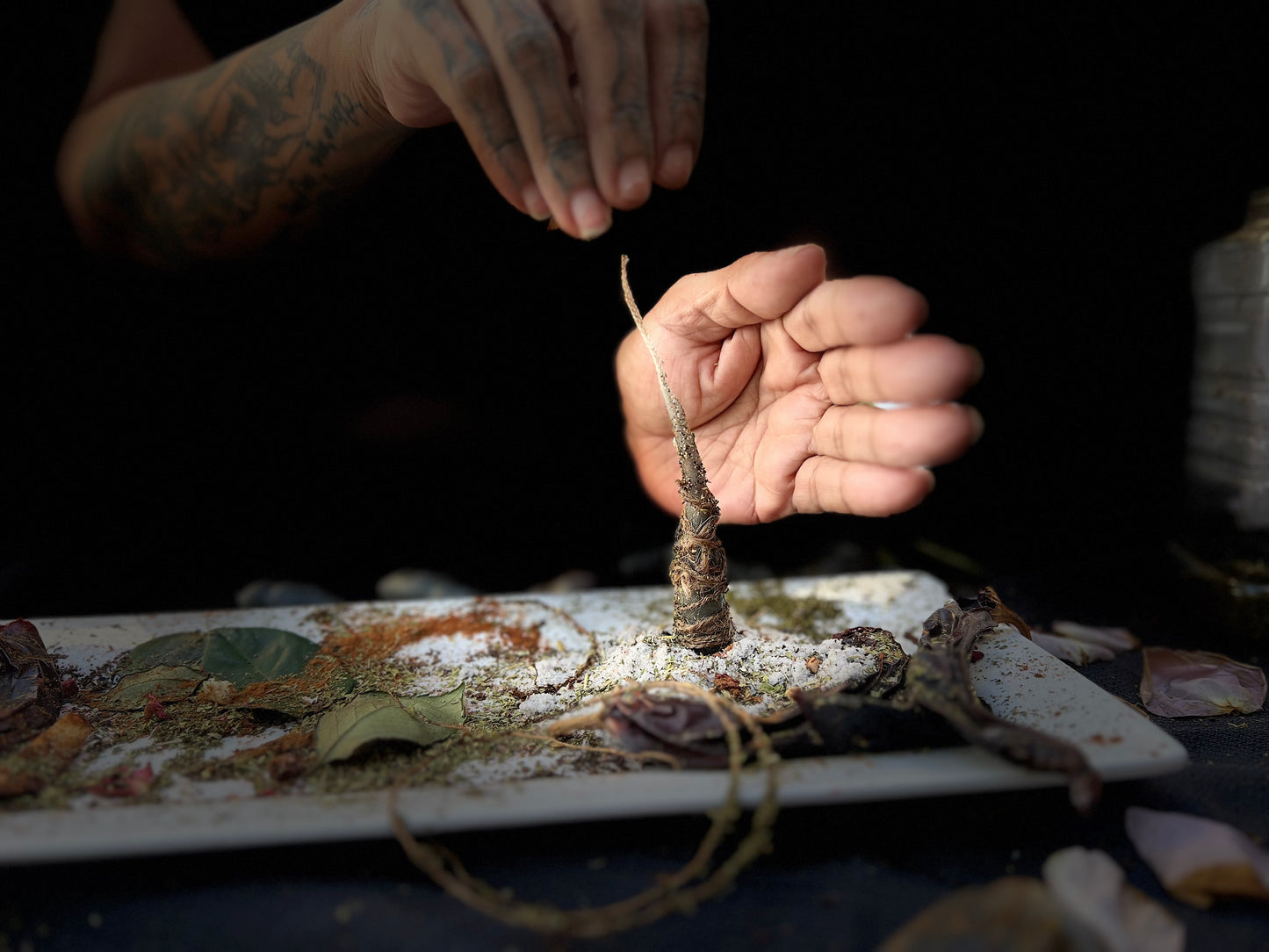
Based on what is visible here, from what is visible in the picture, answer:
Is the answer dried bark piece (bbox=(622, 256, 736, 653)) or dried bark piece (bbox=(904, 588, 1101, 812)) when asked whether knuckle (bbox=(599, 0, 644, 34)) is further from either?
dried bark piece (bbox=(904, 588, 1101, 812))

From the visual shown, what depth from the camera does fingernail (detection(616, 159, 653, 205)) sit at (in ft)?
2.40

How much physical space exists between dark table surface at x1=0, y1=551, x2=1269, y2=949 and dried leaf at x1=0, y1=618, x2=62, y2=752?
7.6 inches

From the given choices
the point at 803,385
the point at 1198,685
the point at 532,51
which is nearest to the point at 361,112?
the point at 532,51

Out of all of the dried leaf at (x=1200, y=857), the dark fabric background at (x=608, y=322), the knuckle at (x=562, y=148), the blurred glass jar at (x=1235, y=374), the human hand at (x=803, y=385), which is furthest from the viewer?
the dark fabric background at (x=608, y=322)

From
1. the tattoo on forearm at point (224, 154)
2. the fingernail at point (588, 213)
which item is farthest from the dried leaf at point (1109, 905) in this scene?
the tattoo on forearm at point (224, 154)

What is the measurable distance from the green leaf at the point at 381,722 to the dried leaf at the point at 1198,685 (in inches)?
32.3

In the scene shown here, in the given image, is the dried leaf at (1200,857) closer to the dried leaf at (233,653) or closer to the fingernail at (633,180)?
the fingernail at (633,180)

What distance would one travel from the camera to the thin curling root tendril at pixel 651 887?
55cm

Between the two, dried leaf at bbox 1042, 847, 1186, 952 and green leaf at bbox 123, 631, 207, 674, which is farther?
green leaf at bbox 123, 631, 207, 674

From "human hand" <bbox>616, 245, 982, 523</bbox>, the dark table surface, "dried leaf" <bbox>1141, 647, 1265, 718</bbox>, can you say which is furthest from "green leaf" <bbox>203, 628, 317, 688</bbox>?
"dried leaf" <bbox>1141, 647, 1265, 718</bbox>

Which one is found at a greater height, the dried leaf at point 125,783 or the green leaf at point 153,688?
the dried leaf at point 125,783

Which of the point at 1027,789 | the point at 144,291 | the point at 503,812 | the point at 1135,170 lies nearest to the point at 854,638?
the point at 1027,789

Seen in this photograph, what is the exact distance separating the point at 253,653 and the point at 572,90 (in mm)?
761

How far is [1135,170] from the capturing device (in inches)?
55.1
